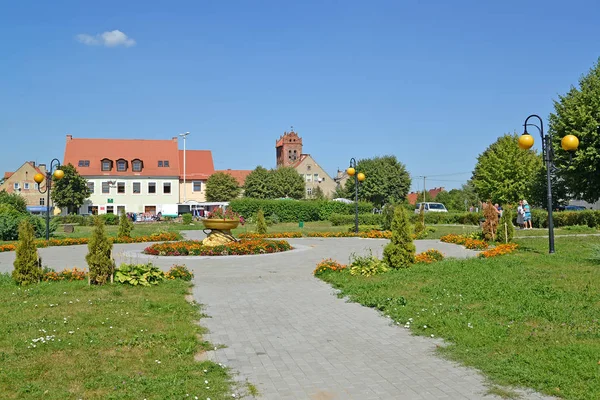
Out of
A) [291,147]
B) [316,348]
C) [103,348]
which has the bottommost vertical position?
[316,348]

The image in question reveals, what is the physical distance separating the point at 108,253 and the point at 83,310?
2.98 meters

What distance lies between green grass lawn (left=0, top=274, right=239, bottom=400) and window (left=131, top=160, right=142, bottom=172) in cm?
5882

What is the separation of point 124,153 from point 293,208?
29.0 metres

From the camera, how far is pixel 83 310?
8906mm

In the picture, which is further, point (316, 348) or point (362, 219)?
point (362, 219)

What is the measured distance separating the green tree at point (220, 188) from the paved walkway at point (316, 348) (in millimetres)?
56927

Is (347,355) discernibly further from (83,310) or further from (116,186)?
(116,186)

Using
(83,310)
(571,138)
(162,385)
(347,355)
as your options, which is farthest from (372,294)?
(571,138)

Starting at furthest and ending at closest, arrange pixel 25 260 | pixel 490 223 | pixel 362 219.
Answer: pixel 362 219
pixel 490 223
pixel 25 260

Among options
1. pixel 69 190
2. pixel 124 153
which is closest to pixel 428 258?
pixel 69 190

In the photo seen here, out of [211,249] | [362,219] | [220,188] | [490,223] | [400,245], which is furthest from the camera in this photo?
[220,188]

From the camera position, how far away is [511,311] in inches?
313

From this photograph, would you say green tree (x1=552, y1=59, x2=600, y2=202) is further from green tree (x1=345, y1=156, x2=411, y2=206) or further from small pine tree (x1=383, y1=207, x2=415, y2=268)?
green tree (x1=345, y1=156, x2=411, y2=206)

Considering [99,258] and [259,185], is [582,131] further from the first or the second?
[259,185]
